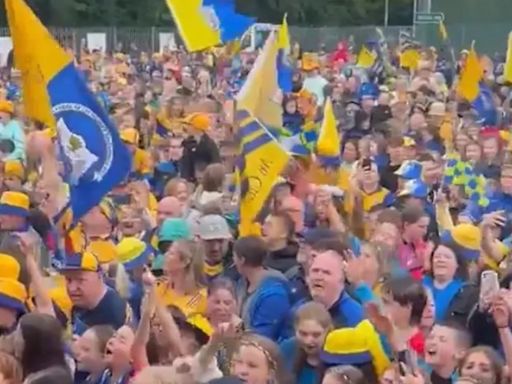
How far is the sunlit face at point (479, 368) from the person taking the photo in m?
6.66

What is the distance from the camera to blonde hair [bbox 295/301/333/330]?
7066 millimetres

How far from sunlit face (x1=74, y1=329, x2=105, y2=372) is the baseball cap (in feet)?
7.55

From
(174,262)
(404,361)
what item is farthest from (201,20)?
(404,361)

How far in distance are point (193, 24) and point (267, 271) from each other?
656 cm

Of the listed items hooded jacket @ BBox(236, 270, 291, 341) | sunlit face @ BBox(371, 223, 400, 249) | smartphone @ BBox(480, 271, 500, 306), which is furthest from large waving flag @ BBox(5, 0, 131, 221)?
smartphone @ BBox(480, 271, 500, 306)

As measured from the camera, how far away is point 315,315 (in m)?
7.09

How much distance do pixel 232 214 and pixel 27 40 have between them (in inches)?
79.3

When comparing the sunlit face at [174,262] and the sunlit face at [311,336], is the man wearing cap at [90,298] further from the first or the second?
the sunlit face at [311,336]

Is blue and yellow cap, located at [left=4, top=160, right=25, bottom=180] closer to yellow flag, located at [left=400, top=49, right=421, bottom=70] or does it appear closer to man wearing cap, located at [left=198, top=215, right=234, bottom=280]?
man wearing cap, located at [left=198, top=215, right=234, bottom=280]

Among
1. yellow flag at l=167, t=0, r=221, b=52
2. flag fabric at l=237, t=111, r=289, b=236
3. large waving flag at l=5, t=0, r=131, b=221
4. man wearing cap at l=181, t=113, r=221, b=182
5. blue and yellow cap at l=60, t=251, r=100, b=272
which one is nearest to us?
blue and yellow cap at l=60, t=251, r=100, b=272

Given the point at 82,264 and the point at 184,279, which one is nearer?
the point at 82,264

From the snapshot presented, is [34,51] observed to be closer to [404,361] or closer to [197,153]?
[404,361]

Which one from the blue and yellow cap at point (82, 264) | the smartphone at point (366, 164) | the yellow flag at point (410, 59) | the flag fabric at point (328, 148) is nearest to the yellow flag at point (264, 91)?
the flag fabric at point (328, 148)

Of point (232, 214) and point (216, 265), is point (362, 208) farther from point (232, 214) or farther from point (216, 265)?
point (216, 265)
